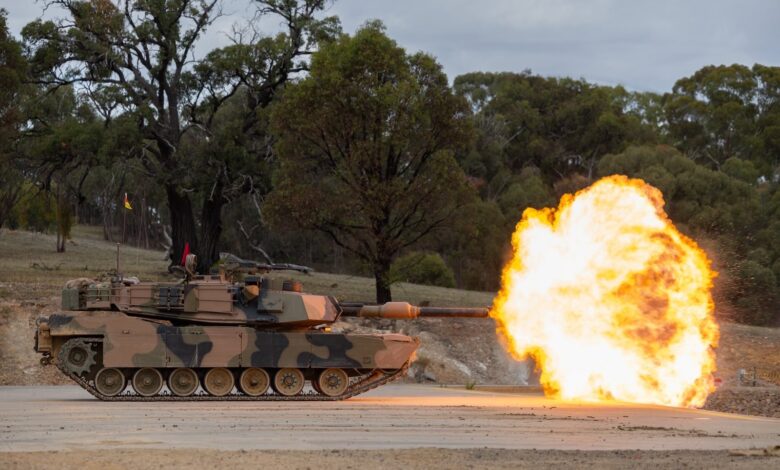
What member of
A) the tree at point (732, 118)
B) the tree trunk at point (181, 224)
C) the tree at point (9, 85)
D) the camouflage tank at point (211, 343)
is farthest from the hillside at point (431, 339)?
the tree at point (732, 118)

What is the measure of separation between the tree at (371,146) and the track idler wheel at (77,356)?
67.9 feet

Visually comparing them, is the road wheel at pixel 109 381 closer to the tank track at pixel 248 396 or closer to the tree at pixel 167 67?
the tank track at pixel 248 396

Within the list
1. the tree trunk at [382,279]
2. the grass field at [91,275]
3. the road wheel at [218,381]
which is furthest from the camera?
the tree trunk at [382,279]

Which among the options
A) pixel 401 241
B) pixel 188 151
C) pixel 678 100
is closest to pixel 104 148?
pixel 188 151

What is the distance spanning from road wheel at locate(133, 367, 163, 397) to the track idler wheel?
1139 mm

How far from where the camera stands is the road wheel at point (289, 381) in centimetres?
2883

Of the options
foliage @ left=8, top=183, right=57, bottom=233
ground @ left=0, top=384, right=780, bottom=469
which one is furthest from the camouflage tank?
foliage @ left=8, top=183, right=57, bottom=233

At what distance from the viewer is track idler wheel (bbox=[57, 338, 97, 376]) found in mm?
27891

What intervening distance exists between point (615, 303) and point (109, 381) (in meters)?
12.5

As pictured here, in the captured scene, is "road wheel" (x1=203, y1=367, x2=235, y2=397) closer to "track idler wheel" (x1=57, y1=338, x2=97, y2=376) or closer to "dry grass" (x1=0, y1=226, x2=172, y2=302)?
"track idler wheel" (x1=57, y1=338, x2=97, y2=376)

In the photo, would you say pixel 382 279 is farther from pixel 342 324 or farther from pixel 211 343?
pixel 211 343

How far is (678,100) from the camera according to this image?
99.2m

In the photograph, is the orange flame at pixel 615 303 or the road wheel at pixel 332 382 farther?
the road wheel at pixel 332 382

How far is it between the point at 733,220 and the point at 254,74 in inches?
1205
